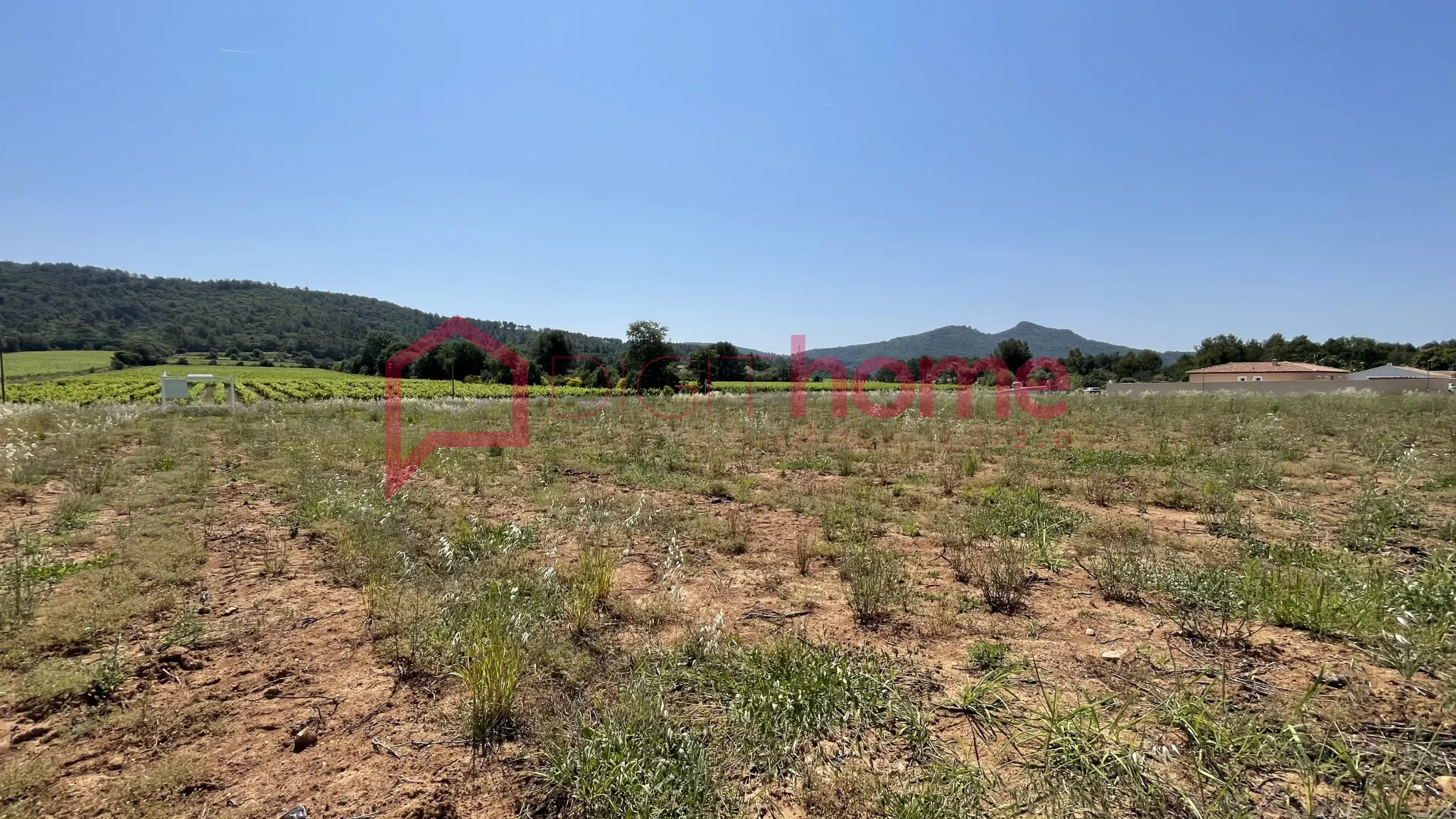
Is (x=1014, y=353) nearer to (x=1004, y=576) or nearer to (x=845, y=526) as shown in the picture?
(x=845, y=526)

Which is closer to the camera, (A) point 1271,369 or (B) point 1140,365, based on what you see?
(A) point 1271,369

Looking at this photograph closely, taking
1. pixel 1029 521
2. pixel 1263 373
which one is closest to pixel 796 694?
pixel 1029 521

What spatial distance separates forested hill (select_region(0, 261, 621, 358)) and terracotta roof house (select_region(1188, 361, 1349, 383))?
68152 mm

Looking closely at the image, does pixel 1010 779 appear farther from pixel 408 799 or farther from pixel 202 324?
pixel 202 324

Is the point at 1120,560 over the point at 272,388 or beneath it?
beneath

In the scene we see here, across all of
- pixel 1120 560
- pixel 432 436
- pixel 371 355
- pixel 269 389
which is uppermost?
pixel 371 355

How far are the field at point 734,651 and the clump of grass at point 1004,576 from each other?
1.8 inches

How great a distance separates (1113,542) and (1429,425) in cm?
1210

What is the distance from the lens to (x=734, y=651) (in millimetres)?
2957

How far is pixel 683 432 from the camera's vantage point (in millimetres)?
13430

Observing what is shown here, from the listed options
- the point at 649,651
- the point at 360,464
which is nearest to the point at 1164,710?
the point at 649,651

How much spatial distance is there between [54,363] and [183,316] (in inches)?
1990

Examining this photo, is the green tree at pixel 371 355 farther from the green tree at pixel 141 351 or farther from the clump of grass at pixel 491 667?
the clump of grass at pixel 491 667

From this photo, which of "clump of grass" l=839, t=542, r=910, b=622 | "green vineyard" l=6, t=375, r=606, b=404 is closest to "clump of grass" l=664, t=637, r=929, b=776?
"clump of grass" l=839, t=542, r=910, b=622
